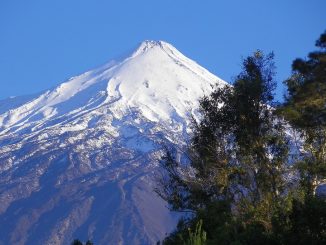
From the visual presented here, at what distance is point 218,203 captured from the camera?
28141 mm

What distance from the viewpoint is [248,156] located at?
29344 mm

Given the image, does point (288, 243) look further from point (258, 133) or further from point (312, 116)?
point (258, 133)

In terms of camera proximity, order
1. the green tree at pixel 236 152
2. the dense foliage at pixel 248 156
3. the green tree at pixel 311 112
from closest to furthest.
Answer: the green tree at pixel 311 112
the dense foliage at pixel 248 156
the green tree at pixel 236 152

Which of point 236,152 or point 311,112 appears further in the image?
point 236,152

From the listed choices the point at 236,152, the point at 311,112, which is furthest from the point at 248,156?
the point at 311,112

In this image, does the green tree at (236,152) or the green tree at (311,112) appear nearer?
the green tree at (311,112)

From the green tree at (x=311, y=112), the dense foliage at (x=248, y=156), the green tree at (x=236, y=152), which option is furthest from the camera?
the green tree at (x=236, y=152)

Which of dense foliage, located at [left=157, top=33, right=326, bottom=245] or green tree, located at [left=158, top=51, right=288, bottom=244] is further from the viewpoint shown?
green tree, located at [left=158, top=51, right=288, bottom=244]

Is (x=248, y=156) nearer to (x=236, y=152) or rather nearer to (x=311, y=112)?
(x=236, y=152)

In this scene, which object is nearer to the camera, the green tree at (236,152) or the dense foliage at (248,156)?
the dense foliage at (248,156)

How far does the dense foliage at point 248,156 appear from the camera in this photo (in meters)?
25.7

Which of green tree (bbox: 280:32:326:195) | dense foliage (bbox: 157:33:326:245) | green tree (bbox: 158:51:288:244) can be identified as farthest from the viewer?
green tree (bbox: 158:51:288:244)

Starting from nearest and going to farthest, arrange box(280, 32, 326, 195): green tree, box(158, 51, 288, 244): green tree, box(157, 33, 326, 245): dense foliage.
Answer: box(280, 32, 326, 195): green tree → box(157, 33, 326, 245): dense foliage → box(158, 51, 288, 244): green tree

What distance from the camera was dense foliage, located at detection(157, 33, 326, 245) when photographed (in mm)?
25703
